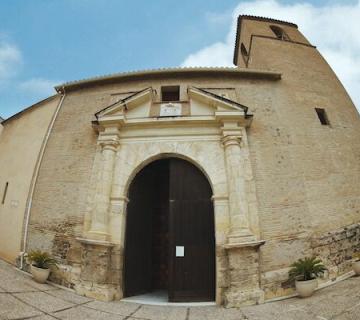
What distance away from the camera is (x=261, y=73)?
7355mm

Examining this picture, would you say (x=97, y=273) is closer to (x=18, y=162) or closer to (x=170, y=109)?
(x=170, y=109)

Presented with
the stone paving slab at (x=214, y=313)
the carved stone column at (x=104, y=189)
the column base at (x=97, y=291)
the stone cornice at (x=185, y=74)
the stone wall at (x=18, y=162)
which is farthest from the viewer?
the stone cornice at (x=185, y=74)

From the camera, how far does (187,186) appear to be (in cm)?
555

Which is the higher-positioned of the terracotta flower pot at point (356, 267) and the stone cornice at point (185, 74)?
the stone cornice at point (185, 74)

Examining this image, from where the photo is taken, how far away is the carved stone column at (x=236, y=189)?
15.4 feet

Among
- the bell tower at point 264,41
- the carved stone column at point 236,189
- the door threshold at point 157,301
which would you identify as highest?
the bell tower at point 264,41

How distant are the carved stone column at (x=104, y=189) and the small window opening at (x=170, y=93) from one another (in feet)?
8.54

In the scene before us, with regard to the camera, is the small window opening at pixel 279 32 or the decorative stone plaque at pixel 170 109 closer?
Answer: the decorative stone plaque at pixel 170 109

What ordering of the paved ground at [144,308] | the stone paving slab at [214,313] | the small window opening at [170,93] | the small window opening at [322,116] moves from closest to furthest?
the paved ground at [144,308], the stone paving slab at [214,313], the small window opening at [322,116], the small window opening at [170,93]

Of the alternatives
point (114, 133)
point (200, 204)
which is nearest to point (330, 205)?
point (200, 204)

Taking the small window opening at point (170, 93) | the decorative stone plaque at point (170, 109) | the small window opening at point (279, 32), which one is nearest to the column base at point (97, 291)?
the decorative stone plaque at point (170, 109)

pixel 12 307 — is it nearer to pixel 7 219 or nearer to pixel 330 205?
pixel 7 219

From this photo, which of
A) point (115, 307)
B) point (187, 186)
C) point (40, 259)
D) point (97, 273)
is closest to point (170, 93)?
point (187, 186)

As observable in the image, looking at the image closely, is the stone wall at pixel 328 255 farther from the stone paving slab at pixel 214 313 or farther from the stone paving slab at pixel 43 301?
the stone paving slab at pixel 43 301
